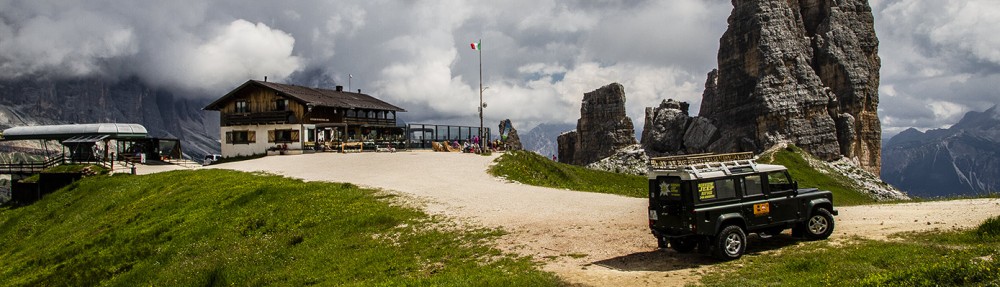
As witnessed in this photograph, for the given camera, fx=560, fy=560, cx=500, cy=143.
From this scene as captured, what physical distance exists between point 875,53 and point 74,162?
149127 millimetres

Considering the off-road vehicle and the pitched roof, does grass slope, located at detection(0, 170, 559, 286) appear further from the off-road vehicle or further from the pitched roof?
the pitched roof

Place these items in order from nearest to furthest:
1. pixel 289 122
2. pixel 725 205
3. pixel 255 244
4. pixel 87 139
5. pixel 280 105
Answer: pixel 725 205 → pixel 255 244 → pixel 87 139 → pixel 289 122 → pixel 280 105

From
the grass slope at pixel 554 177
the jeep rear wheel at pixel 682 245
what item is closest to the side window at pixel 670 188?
the jeep rear wheel at pixel 682 245

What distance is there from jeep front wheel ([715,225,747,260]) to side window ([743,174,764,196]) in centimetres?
113

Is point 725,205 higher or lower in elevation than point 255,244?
higher

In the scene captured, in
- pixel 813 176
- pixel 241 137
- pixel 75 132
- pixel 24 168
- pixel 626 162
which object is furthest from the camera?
pixel 626 162

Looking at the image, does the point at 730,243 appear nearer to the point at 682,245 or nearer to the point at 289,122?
the point at 682,245

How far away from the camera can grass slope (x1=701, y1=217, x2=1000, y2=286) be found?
9.45 metres

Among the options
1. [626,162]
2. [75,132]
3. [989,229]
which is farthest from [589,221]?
[626,162]

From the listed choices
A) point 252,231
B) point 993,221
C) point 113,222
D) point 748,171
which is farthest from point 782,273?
point 113,222

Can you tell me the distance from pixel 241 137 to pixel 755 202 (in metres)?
70.3

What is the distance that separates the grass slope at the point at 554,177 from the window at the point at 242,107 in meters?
41.2

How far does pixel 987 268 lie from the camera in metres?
9.12

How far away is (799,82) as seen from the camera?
388 feet
